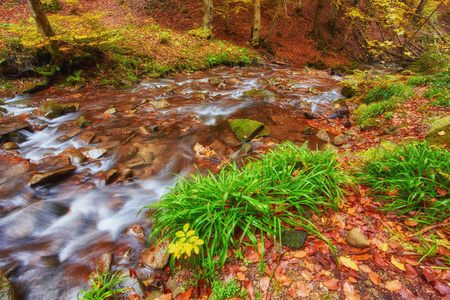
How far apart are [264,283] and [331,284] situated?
0.61 m

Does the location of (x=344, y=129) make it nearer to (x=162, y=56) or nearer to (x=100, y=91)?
(x=100, y=91)

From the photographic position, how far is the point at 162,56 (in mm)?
12359

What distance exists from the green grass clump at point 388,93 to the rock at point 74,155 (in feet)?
29.3

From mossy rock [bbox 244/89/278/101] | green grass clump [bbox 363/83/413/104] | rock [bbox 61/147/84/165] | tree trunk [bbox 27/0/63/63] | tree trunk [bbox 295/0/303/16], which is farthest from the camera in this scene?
tree trunk [bbox 295/0/303/16]

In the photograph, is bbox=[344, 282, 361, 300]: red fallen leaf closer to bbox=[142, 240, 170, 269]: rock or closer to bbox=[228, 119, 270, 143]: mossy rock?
bbox=[142, 240, 170, 269]: rock

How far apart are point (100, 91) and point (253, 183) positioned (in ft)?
31.4

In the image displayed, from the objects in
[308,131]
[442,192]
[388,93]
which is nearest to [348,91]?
[388,93]

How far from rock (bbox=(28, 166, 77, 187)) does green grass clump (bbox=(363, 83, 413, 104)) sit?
9.07m

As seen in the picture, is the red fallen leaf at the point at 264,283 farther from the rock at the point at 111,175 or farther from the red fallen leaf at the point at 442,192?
the rock at the point at 111,175

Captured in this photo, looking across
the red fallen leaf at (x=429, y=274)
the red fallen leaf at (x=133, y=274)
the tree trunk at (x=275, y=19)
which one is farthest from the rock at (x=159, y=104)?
the tree trunk at (x=275, y=19)

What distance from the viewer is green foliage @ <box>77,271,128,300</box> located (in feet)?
7.32

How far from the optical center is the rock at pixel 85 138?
5.56 m

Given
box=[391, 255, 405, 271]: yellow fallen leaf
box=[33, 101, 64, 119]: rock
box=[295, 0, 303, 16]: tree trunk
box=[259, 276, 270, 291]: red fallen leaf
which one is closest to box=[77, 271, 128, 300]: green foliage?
box=[259, 276, 270, 291]: red fallen leaf

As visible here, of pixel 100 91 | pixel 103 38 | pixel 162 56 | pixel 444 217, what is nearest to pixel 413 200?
pixel 444 217
